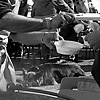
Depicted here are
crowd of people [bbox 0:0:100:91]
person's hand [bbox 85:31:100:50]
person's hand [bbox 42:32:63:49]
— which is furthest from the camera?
person's hand [bbox 42:32:63:49]

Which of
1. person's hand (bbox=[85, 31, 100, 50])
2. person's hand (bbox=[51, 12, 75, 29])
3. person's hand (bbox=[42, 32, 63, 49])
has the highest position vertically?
person's hand (bbox=[51, 12, 75, 29])

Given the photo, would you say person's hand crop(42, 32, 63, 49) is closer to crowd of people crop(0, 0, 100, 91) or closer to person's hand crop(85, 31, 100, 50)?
crowd of people crop(0, 0, 100, 91)

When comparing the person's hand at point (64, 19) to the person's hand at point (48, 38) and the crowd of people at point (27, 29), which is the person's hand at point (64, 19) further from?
the person's hand at point (48, 38)

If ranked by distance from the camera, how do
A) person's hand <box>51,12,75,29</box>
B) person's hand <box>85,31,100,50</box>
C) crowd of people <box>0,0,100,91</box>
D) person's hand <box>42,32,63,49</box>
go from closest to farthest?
person's hand <box>85,31,100,50</box>, crowd of people <box>0,0,100,91</box>, person's hand <box>51,12,75,29</box>, person's hand <box>42,32,63,49</box>

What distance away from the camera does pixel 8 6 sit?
2.15 meters

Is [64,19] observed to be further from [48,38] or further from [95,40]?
[48,38]

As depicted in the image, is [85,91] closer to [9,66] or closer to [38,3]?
[9,66]

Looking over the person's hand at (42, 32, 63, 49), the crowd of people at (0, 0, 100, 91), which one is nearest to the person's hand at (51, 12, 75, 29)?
the crowd of people at (0, 0, 100, 91)

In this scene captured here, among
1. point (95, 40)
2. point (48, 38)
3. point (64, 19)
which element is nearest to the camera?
point (95, 40)

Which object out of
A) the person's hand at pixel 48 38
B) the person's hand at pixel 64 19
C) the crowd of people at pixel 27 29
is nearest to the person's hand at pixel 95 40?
the crowd of people at pixel 27 29

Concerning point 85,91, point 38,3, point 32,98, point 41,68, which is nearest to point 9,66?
point 85,91

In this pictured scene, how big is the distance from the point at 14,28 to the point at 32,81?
10.5 ft

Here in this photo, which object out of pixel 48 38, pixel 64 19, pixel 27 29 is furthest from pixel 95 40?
pixel 48 38

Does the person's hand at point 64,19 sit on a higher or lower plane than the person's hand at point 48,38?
higher
